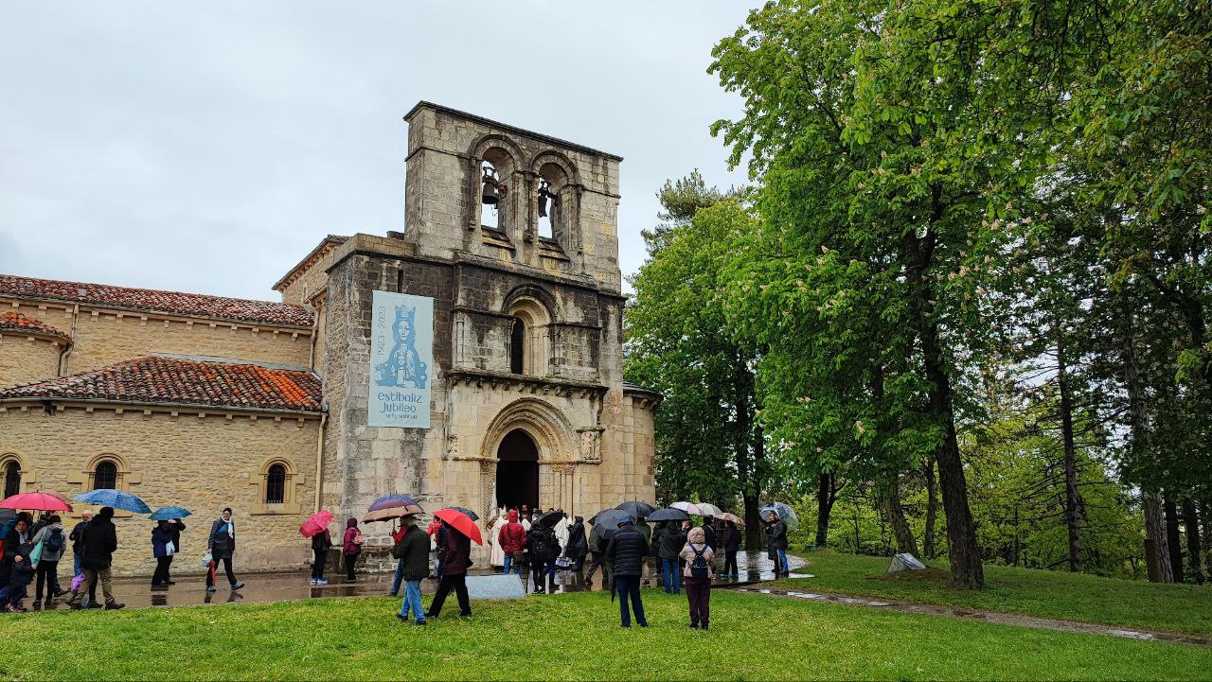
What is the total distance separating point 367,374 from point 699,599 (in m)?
12.6

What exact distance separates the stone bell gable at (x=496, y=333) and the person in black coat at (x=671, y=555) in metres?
7.02

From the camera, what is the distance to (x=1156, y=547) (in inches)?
936

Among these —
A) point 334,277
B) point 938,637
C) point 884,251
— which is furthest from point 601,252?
point 938,637

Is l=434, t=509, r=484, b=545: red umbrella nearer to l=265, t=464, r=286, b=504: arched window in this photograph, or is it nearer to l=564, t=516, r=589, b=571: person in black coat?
l=564, t=516, r=589, b=571: person in black coat

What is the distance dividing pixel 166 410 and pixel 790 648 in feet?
56.0

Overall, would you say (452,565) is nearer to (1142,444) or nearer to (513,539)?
(513,539)

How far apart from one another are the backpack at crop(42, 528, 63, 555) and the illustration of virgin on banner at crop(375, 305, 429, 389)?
28.2ft

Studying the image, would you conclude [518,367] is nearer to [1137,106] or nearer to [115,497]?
[115,497]

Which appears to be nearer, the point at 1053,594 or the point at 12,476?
the point at 1053,594

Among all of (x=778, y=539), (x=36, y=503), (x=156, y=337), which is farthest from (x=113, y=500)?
(x=778, y=539)

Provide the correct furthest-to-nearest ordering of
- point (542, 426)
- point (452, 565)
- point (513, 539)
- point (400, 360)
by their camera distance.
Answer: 1. point (542, 426)
2. point (400, 360)
3. point (513, 539)
4. point (452, 565)

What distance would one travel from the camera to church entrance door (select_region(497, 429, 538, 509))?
83.4 feet

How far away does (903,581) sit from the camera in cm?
2014

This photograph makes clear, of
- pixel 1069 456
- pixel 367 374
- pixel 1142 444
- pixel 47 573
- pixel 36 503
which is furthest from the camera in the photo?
pixel 1069 456
